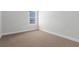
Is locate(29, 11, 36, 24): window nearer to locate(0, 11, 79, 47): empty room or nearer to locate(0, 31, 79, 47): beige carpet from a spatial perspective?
locate(0, 11, 79, 47): empty room

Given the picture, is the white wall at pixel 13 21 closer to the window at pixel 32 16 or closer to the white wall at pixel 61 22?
the window at pixel 32 16

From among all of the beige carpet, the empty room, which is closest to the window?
the empty room

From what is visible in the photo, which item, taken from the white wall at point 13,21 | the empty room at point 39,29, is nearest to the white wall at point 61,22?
the empty room at point 39,29

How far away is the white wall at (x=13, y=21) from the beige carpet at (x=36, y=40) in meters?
0.07

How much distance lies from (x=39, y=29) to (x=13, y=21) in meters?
0.32

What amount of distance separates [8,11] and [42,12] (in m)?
0.40

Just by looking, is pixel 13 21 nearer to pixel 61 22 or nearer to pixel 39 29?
pixel 39 29

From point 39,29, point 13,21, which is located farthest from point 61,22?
point 13,21

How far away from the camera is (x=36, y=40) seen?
1.59 m
